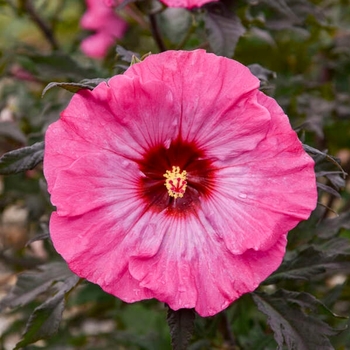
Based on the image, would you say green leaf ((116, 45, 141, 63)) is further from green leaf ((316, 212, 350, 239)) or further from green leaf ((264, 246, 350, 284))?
green leaf ((316, 212, 350, 239))

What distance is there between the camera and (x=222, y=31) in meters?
1.29

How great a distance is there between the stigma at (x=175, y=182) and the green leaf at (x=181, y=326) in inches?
8.0

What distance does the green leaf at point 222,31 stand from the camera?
127cm

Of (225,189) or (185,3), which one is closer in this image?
(225,189)

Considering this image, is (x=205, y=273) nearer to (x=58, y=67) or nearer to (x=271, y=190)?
(x=271, y=190)

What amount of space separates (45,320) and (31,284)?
6.9 inches

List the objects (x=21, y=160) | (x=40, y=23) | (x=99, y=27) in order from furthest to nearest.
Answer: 1. (x=99, y=27)
2. (x=40, y=23)
3. (x=21, y=160)

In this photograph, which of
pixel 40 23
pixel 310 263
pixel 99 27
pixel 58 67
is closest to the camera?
pixel 310 263

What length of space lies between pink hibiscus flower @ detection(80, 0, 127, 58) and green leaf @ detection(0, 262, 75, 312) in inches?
42.6

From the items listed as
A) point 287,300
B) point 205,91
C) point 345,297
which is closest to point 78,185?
point 205,91

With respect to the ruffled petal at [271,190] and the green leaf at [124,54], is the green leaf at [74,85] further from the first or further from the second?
the ruffled petal at [271,190]

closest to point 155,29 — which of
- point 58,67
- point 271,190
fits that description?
point 58,67

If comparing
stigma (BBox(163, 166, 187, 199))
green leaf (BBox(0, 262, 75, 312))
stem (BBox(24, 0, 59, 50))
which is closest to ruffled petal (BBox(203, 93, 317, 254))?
stigma (BBox(163, 166, 187, 199))

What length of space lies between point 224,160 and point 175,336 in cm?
29
